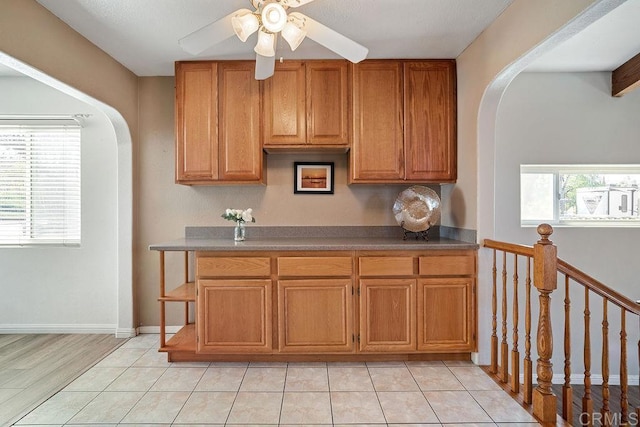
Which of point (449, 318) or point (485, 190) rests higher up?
point (485, 190)

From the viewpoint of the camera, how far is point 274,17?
A: 5.85 ft

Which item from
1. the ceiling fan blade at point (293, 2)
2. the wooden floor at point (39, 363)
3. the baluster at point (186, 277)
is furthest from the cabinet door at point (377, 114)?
the wooden floor at point (39, 363)

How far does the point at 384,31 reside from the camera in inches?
103

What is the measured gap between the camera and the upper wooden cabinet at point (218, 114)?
3.08 m

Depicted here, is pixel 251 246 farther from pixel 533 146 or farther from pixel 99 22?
pixel 533 146

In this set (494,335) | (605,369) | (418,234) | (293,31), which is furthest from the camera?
(418,234)

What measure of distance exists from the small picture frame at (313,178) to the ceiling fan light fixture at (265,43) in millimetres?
1493

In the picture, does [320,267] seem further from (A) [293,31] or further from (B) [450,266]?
(A) [293,31]

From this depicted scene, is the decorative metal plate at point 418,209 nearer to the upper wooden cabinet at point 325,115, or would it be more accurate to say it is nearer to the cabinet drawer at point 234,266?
the upper wooden cabinet at point 325,115

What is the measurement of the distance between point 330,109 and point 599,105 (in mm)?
2712

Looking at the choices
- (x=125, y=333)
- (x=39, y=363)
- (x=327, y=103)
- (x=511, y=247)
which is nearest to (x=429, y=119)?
(x=327, y=103)

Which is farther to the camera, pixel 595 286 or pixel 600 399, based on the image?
pixel 600 399

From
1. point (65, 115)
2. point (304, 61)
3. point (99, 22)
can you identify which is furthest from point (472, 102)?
point (65, 115)

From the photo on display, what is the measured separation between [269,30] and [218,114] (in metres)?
1.37
